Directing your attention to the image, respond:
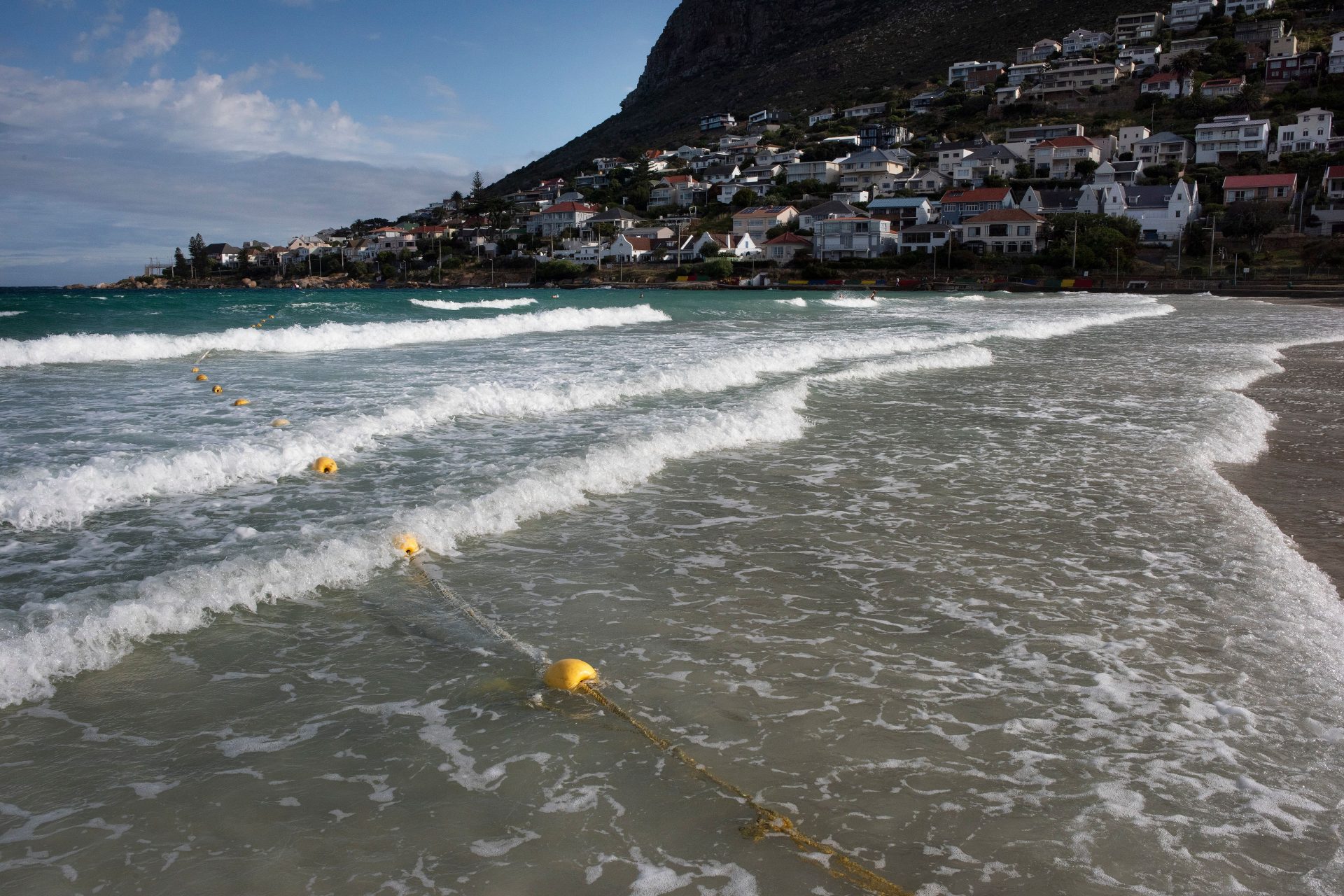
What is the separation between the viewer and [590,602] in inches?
219

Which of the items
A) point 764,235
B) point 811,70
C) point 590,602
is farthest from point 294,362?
point 811,70

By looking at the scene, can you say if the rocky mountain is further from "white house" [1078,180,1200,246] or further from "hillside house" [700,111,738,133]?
"white house" [1078,180,1200,246]

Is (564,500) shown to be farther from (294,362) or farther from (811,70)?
(811,70)

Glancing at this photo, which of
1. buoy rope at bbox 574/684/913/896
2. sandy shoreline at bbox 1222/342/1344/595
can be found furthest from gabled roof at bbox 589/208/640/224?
buoy rope at bbox 574/684/913/896

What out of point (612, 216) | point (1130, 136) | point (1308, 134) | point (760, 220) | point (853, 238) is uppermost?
point (1130, 136)

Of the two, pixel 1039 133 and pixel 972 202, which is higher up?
pixel 1039 133

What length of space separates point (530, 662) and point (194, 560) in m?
3.09

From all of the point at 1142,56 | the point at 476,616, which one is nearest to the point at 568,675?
the point at 476,616

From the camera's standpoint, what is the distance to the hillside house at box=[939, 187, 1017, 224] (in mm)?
89062

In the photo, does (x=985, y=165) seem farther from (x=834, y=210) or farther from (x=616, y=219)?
(x=616, y=219)

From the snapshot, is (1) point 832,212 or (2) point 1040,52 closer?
(1) point 832,212

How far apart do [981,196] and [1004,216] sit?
22.0 ft

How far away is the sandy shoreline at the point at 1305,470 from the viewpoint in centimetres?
691

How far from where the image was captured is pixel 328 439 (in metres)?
9.84
